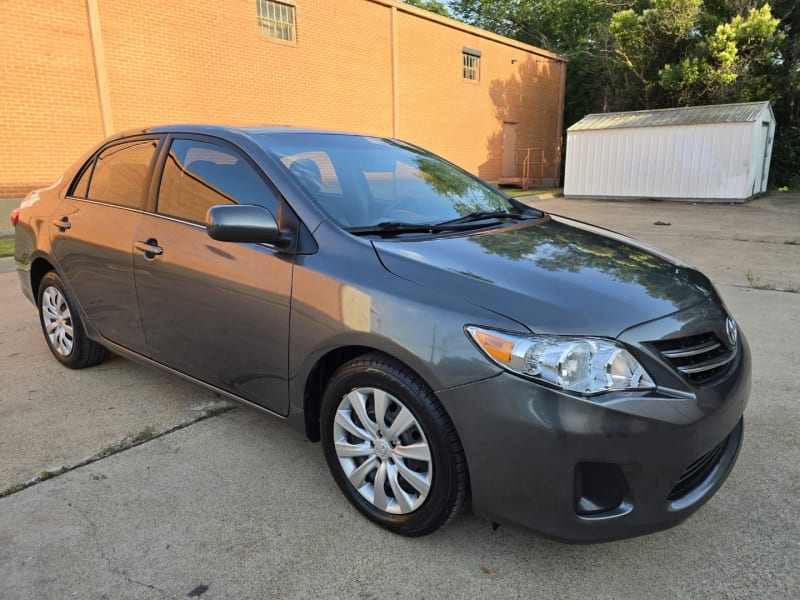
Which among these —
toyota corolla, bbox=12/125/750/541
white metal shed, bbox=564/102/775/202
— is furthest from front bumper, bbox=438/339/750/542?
white metal shed, bbox=564/102/775/202

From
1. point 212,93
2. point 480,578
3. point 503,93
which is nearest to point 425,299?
point 480,578

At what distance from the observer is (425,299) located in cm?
207

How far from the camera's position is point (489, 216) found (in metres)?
3.09

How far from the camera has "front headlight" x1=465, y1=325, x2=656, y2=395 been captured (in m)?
1.85

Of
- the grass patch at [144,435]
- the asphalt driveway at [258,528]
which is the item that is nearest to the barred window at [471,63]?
the asphalt driveway at [258,528]

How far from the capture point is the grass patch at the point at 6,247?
8.61m

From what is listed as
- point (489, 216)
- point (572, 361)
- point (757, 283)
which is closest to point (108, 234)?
point (489, 216)

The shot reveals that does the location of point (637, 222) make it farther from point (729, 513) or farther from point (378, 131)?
point (729, 513)

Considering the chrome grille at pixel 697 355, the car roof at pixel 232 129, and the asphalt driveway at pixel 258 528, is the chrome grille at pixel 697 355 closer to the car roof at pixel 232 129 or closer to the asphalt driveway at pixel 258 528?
the asphalt driveway at pixel 258 528

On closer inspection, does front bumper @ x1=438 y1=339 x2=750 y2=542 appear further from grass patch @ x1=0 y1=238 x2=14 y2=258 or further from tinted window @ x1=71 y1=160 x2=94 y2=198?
grass patch @ x1=0 y1=238 x2=14 y2=258

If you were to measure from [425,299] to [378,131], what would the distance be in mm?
17489

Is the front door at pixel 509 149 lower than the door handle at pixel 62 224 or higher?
higher

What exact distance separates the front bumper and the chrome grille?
8cm

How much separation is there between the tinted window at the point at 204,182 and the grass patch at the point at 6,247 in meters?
6.94
